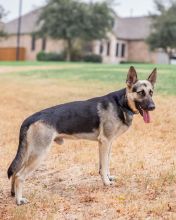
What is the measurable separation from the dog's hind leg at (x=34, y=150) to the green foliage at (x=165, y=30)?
5892 centimetres

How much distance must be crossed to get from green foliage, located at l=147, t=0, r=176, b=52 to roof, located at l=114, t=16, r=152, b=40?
7.80 m

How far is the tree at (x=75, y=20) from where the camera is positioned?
208 feet

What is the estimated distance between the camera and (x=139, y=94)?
8.12m

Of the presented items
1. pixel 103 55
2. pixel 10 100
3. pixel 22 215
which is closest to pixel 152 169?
pixel 22 215

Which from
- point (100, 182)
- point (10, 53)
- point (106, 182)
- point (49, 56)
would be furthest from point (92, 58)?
point (106, 182)

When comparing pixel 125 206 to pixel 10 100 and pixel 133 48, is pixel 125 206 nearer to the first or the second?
pixel 10 100

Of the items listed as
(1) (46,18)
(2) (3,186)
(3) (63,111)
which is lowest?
(2) (3,186)

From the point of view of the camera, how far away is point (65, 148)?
12.1m

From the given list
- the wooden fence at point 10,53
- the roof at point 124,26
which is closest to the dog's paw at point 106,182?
the wooden fence at point 10,53

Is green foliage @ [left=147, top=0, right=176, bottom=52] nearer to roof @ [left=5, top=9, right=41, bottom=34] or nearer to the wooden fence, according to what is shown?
roof @ [left=5, top=9, right=41, bottom=34]

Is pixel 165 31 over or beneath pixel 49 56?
over

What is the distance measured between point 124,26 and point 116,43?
6.46m

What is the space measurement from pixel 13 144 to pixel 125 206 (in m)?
5.71

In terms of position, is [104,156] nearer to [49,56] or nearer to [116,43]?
[49,56]
